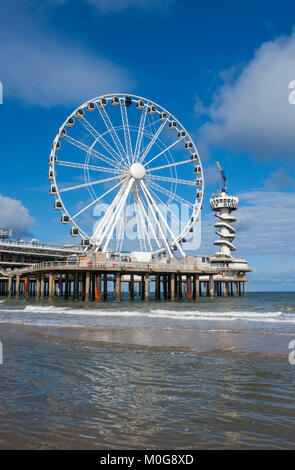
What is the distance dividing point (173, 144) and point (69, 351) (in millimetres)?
38681

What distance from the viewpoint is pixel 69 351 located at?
9.67 metres

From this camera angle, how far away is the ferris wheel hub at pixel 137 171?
41959 millimetres

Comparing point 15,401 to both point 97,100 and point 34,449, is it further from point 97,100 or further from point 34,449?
point 97,100

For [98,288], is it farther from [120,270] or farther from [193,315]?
[193,315]

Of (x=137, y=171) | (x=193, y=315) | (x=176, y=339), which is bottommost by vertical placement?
(x=193, y=315)

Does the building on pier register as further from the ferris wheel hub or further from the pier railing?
the ferris wheel hub

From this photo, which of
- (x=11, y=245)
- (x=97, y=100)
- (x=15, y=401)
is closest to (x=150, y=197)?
(x=97, y=100)

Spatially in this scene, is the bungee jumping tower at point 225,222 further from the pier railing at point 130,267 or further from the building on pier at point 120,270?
the pier railing at point 130,267

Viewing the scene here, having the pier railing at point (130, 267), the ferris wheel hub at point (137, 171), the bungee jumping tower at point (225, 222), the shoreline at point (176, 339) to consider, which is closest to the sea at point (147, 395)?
the shoreline at point (176, 339)

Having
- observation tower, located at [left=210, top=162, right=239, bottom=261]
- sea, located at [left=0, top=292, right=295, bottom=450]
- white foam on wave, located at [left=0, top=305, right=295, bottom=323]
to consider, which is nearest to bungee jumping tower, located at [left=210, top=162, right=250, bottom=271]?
observation tower, located at [left=210, top=162, right=239, bottom=261]

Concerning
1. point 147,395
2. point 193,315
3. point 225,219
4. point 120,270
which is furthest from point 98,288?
point 225,219

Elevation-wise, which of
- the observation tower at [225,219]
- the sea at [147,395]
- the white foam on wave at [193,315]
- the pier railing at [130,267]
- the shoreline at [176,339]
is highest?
the observation tower at [225,219]

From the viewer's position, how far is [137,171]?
4209 cm

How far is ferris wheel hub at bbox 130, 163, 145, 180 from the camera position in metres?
42.0
